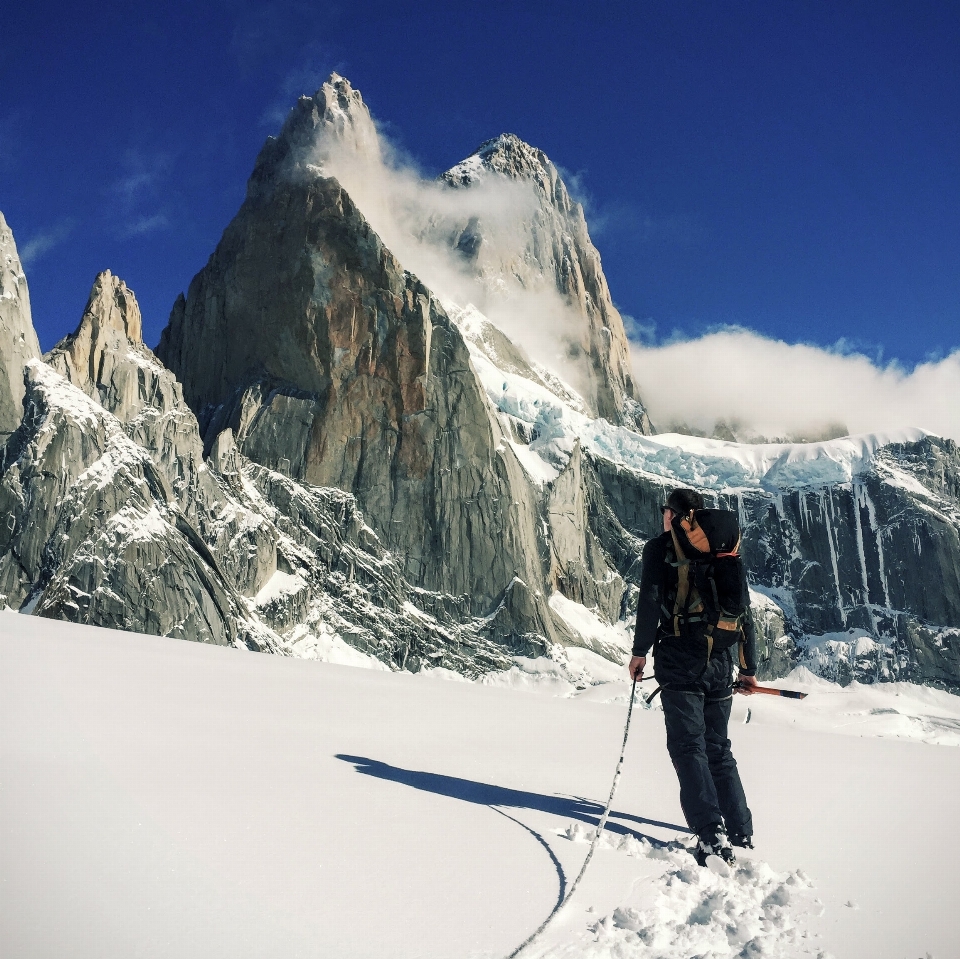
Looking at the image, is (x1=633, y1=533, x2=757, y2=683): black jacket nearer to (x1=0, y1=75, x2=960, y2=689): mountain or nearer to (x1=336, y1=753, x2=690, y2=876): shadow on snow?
(x1=336, y1=753, x2=690, y2=876): shadow on snow

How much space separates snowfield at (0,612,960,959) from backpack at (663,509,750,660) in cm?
97

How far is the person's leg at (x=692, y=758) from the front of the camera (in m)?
3.27

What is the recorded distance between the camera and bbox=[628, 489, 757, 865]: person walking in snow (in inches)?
144

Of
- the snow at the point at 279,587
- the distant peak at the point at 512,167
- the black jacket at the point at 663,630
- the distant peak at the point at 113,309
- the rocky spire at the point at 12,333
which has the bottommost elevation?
the black jacket at the point at 663,630

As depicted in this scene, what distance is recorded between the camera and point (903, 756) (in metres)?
5.74

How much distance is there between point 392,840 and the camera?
2.59 metres

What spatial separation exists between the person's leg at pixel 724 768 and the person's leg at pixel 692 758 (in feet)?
0.20

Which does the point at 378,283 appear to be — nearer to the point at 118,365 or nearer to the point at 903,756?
the point at 118,365

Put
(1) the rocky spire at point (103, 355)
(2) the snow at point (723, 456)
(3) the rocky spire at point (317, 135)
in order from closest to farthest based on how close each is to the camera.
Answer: (1) the rocky spire at point (103, 355), (3) the rocky spire at point (317, 135), (2) the snow at point (723, 456)

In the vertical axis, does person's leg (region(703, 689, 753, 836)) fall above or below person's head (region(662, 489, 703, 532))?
below

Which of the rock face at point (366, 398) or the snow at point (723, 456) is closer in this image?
the rock face at point (366, 398)

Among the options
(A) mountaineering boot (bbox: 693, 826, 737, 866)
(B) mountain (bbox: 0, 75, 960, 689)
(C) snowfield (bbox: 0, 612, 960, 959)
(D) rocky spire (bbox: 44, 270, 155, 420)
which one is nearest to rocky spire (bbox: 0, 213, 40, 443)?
(B) mountain (bbox: 0, 75, 960, 689)

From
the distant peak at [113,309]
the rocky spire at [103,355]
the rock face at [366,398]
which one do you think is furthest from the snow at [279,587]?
the distant peak at [113,309]

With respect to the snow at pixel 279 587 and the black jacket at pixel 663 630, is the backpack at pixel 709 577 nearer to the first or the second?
the black jacket at pixel 663 630
